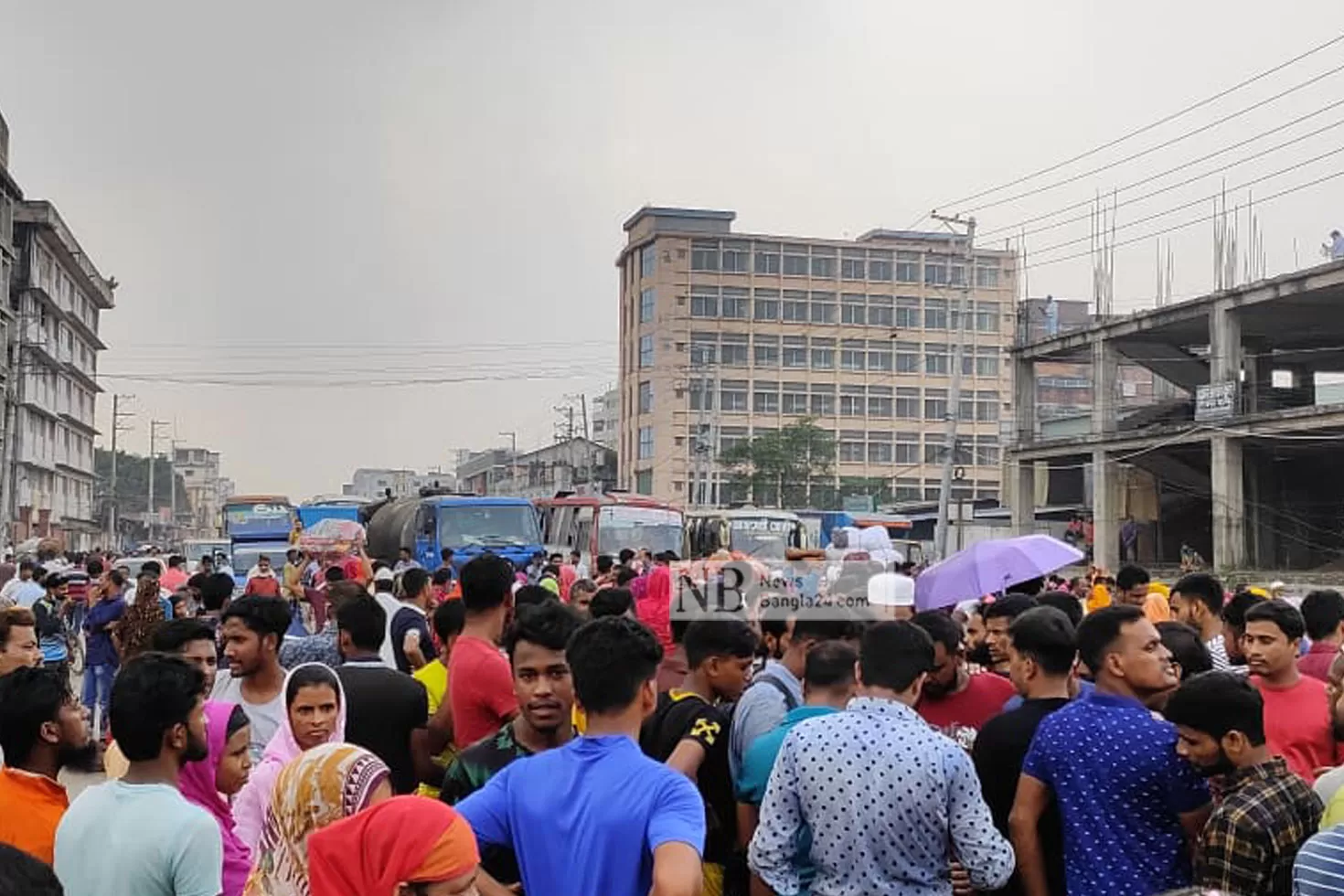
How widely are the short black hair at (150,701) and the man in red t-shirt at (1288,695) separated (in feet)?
12.2

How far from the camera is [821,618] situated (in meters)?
Answer: 5.61

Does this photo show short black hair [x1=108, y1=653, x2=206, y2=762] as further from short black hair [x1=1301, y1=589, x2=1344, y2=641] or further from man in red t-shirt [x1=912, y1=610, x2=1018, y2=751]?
→ short black hair [x1=1301, y1=589, x2=1344, y2=641]

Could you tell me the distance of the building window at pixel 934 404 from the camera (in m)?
89.1

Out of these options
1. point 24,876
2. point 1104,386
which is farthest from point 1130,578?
point 1104,386

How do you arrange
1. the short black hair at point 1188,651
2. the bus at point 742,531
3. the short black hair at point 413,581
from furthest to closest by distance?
the bus at point 742,531, the short black hair at point 413,581, the short black hair at point 1188,651

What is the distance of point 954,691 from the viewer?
224 inches

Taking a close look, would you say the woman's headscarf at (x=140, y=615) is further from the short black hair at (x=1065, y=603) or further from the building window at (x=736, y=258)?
the building window at (x=736, y=258)

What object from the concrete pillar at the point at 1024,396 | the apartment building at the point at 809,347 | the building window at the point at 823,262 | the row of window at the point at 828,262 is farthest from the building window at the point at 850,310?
the concrete pillar at the point at 1024,396

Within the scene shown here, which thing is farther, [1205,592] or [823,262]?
[823,262]

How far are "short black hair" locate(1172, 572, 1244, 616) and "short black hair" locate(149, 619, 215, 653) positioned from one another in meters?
5.51

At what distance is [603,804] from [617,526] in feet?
81.9

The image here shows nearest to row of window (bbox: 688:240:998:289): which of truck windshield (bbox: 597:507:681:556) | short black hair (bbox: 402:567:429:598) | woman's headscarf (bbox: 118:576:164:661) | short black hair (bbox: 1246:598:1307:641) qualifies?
truck windshield (bbox: 597:507:681:556)

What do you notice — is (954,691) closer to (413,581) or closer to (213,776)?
(213,776)

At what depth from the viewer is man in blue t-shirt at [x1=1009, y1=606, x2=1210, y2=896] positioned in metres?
4.12
